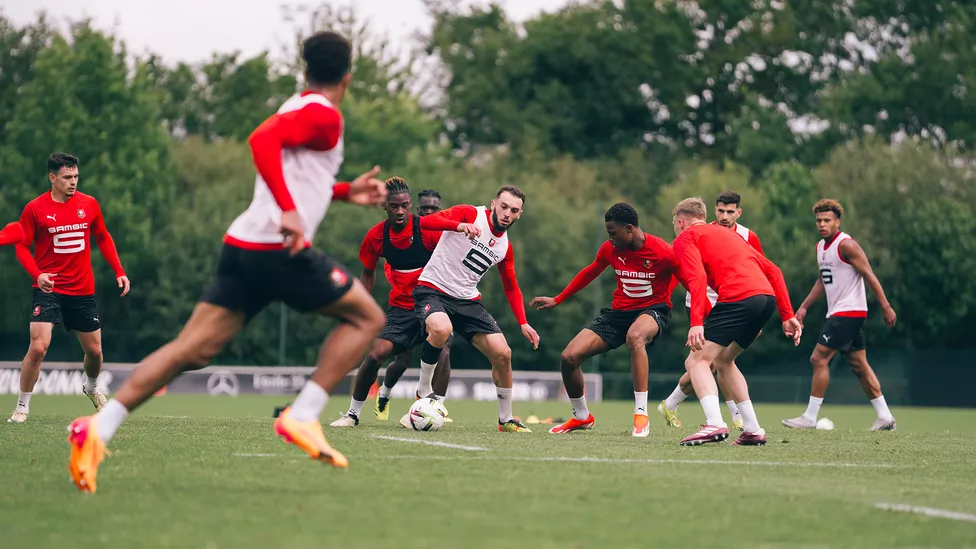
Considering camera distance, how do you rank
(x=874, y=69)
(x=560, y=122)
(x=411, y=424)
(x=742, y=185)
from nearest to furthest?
(x=411, y=424)
(x=742, y=185)
(x=874, y=69)
(x=560, y=122)

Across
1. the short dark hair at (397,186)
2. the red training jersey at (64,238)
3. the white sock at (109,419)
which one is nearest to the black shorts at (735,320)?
the short dark hair at (397,186)

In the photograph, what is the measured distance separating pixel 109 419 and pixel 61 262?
6300 millimetres

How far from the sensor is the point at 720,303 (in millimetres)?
10617

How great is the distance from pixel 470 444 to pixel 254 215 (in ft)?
11.4

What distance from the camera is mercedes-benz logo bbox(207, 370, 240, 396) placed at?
100 ft

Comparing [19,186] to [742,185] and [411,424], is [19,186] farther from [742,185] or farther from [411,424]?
[411,424]

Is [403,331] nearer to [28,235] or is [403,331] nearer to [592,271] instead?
[592,271]

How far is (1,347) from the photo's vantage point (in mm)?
37781

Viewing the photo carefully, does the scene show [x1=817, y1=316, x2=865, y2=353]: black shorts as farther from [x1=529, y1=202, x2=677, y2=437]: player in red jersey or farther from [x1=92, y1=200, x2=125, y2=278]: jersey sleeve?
[x1=92, y1=200, x2=125, y2=278]: jersey sleeve

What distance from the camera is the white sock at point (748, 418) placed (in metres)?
10.6

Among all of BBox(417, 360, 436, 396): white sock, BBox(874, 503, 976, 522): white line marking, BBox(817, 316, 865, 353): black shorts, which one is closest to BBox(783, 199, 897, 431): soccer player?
BBox(817, 316, 865, 353): black shorts

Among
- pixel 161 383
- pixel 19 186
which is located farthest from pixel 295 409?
pixel 19 186

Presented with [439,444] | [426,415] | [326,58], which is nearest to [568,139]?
[426,415]

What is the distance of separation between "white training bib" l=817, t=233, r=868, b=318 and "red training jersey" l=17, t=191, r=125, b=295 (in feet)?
24.9
